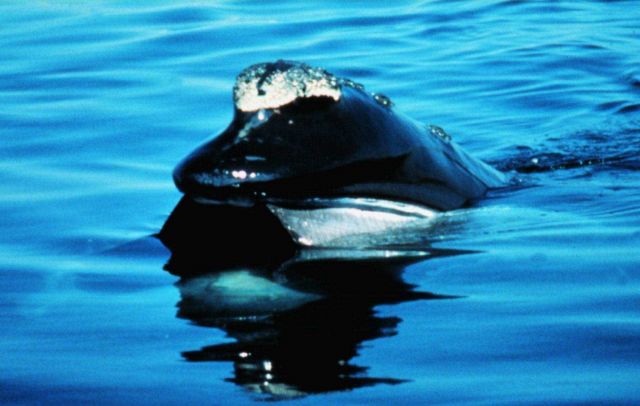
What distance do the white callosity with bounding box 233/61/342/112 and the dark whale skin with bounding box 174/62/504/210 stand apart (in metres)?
0.03

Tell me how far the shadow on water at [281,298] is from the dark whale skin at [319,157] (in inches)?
11.2

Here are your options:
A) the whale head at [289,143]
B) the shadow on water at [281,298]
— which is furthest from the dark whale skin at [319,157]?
the shadow on water at [281,298]

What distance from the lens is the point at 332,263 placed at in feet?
20.0

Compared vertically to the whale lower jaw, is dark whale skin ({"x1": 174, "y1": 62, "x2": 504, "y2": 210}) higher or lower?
higher

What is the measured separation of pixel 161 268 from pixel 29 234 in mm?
1212

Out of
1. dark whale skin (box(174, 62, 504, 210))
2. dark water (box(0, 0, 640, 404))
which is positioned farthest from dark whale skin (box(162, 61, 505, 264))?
dark water (box(0, 0, 640, 404))

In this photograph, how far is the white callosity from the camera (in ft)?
19.8

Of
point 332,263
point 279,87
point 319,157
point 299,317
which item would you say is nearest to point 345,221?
point 332,263

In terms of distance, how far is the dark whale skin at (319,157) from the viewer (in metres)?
5.81

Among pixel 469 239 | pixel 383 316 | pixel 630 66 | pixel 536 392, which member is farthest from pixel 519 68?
pixel 536 392

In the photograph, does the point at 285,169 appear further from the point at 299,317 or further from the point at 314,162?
the point at 299,317

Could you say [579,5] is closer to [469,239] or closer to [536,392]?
[469,239]

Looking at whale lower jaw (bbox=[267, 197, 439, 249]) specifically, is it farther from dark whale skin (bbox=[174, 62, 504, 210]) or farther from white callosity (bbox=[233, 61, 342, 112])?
white callosity (bbox=[233, 61, 342, 112])

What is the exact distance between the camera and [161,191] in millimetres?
8273
